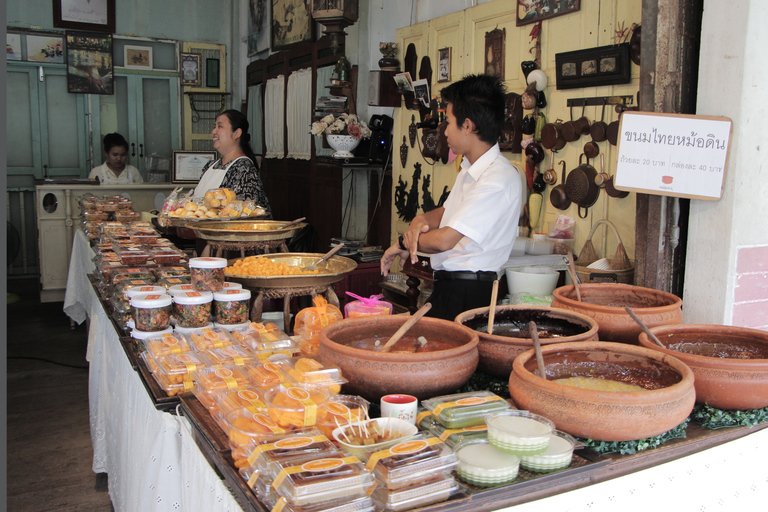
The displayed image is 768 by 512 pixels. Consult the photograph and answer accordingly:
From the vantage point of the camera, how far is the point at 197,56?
923 centimetres

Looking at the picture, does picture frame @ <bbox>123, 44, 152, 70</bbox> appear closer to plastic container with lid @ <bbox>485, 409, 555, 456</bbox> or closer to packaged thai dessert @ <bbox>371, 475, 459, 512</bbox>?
plastic container with lid @ <bbox>485, 409, 555, 456</bbox>

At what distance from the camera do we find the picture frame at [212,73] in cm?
933

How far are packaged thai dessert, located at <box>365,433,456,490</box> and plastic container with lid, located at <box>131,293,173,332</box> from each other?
1190 mm

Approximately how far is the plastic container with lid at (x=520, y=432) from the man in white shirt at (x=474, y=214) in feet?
4.00

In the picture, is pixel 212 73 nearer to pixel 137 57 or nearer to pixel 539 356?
pixel 137 57

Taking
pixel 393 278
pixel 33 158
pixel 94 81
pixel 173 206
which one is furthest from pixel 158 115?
pixel 393 278

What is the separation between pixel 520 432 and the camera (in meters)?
1.16

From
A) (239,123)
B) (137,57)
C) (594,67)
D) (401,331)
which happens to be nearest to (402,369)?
(401,331)

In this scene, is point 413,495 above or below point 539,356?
below

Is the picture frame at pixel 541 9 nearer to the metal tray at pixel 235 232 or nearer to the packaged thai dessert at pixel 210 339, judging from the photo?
the metal tray at pixel 235 232

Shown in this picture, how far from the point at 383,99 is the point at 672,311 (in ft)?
11.8

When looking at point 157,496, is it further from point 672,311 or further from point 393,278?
point 393,278

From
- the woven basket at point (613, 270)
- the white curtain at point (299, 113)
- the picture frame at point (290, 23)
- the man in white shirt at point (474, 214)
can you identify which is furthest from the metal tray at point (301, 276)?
the picture frame at point (290, 23)

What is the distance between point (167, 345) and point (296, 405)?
0.76 m
